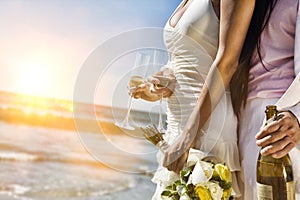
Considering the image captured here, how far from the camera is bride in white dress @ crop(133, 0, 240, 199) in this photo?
0.65 meters

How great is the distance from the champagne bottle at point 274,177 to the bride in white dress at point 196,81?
0.28 feet

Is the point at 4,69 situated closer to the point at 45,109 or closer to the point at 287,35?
the point at 45,109

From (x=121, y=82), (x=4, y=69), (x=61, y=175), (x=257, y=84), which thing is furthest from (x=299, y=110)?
(x=4, y=69)

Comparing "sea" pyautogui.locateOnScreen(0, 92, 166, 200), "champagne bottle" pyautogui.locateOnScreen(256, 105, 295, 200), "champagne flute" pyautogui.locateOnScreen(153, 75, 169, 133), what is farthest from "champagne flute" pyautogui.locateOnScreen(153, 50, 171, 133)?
"sea" pyautogui.locateOnScreen(0, 92, 166, 200)

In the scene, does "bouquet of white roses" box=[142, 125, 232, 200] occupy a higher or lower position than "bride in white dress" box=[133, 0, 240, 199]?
lower

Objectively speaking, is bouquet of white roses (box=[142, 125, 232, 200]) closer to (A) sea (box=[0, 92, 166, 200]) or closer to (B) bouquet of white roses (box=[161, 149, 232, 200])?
(B) bouquet of white roses (box=[161, 149, 232, 200])

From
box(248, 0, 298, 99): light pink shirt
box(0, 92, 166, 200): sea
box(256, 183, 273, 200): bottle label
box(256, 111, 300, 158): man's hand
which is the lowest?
box(0, 92, 166, 200): sea

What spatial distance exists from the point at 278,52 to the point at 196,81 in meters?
0.16

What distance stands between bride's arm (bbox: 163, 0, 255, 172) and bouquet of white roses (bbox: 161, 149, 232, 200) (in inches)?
1.2

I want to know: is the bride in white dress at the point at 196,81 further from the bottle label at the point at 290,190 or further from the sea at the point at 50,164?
the sea at the point at 50,164

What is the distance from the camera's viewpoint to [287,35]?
638 millimetres

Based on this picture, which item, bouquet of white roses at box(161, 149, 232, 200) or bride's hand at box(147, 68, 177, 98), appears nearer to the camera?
bouquet of white roses at box(161, 149, 232, 200)

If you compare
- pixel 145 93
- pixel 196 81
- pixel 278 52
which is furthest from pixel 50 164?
pixel 278 52

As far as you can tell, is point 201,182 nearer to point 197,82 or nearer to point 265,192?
point 265,192
